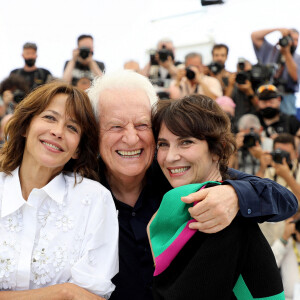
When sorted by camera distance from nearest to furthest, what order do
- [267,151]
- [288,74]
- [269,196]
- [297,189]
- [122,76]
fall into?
1. [269,196]
2. [122,76]
3. [297,189]
4. [267,151]
5. [288,74]

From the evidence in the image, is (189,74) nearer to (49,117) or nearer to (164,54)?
(164,54)

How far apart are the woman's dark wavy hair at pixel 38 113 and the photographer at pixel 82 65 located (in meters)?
2.80

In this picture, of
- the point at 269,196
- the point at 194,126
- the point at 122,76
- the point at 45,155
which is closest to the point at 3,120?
the point at 122,76

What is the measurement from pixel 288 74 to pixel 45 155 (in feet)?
11.1

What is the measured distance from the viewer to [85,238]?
180 centimetres

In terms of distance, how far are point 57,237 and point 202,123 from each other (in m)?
0.77

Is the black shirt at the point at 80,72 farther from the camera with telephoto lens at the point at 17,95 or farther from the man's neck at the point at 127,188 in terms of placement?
the man's neck at the point at 127,188

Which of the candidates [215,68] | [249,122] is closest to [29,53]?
[215,68]

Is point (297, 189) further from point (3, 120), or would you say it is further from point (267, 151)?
point (3, 120)

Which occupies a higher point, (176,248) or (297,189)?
(176,248)

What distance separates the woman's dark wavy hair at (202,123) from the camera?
5.96ft

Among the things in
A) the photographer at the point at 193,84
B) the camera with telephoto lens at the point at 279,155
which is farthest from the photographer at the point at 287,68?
the camera with telephoto lens at the point at 279,155

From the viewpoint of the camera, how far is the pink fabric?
1.47 meters

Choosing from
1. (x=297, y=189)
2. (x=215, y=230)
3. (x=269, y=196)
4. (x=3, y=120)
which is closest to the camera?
(x=215, y=230)
